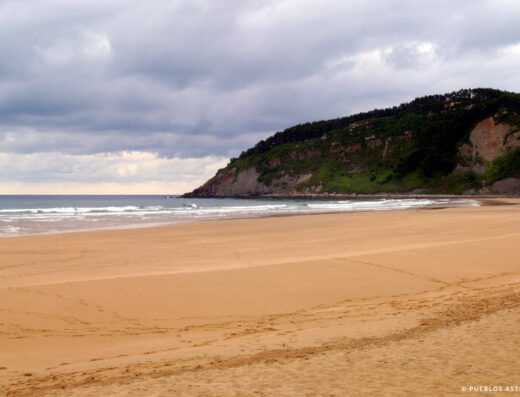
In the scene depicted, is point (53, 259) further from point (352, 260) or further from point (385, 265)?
point (385, 265)

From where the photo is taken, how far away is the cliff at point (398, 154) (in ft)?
355

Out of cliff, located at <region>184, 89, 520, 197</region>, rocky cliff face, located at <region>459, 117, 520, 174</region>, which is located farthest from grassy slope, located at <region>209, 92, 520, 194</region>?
rocky cliff face, located at <region>459, 117, 520, 174</region>

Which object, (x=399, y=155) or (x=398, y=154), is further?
(x=398, y=154)

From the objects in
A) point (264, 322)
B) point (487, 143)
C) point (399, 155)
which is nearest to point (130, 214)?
point (264, 322)

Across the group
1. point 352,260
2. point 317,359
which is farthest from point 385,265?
point 317,359

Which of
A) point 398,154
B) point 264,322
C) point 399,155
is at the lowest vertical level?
point 264,322

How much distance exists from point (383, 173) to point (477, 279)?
12133cm

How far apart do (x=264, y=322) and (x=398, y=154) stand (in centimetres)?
13226

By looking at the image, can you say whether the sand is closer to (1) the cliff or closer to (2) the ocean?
(2) the ocean

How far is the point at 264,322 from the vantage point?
23.0 feet

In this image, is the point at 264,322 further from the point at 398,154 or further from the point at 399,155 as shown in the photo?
the point at 398,154

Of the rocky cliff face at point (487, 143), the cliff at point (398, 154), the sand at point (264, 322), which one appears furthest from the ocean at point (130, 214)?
the rocky cliff face at point (487, 143)

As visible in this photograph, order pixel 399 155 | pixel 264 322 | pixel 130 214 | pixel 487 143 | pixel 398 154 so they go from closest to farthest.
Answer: pixel 264 322 → pixel 130 214 → pixel 487 143 → pixel 399 155 → pixel 398 154

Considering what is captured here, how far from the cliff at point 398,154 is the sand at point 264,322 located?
324ft
